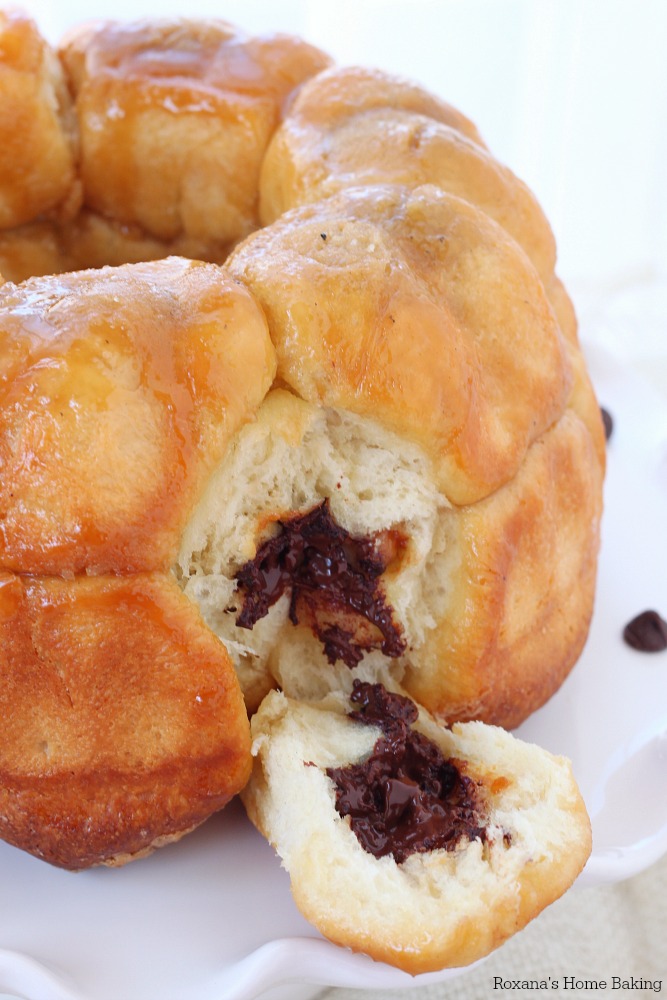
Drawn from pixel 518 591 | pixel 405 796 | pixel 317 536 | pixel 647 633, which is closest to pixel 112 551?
pixel 317 536

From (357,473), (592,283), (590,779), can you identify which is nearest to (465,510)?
(357,473)

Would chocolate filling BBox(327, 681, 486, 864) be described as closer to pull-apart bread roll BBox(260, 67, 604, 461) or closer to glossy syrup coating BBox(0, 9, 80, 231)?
pull-apart bread roll BBox(260, 67, 604, 461)

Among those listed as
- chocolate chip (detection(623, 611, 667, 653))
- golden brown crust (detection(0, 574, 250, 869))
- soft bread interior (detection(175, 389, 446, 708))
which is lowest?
golden brown crust (detection(0, 574, 250, 869))

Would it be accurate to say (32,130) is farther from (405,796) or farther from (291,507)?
(405,796)

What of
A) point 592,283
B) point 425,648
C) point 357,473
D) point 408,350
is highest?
point 408,350

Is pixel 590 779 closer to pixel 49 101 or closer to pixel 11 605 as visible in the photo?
pixel 11 605

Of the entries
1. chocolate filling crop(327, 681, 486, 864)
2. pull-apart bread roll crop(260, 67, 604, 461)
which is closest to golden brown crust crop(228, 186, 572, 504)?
pull-apart bread roll crop(260, 67, 604, 461)
